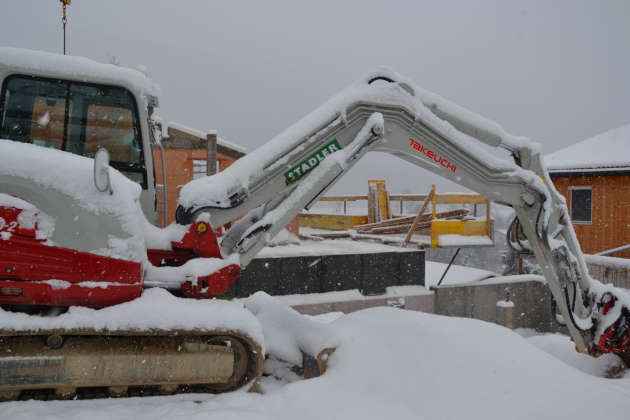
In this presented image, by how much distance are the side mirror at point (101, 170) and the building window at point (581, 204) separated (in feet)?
56.8

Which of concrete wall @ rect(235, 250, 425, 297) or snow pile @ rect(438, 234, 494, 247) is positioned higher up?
snow pile @ rect(438, 234, 494, 247)

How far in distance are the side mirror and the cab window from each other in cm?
112

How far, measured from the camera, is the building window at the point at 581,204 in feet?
51.2

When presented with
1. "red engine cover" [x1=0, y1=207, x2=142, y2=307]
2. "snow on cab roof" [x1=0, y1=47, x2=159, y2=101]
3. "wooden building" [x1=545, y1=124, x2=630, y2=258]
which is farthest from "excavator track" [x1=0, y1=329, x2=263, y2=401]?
"wooden building" [x1=545, y1=124, x2=630, y2=258]

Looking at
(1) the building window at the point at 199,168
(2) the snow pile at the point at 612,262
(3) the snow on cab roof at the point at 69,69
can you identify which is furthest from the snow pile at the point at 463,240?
(1) the building window at the point at 199,168

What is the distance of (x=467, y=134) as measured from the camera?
451cm

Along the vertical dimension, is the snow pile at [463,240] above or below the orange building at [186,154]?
A: below

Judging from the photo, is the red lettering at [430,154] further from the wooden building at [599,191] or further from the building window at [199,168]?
the wooden building at [599,191]

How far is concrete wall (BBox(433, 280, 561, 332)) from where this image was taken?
299 inches

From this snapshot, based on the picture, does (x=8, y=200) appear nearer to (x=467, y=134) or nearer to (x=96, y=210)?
(x=96, y=210)

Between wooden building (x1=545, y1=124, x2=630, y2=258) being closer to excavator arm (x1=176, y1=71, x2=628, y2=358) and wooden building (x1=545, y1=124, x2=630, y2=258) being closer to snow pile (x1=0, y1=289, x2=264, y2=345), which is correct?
excavator arm (x1=176, y1=71, x2=628, y2=358)

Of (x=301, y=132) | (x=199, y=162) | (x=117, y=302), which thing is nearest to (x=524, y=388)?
(x=301, y=132)

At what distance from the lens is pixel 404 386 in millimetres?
3209

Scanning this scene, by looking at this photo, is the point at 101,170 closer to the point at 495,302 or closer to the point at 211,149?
the point at 495,302
